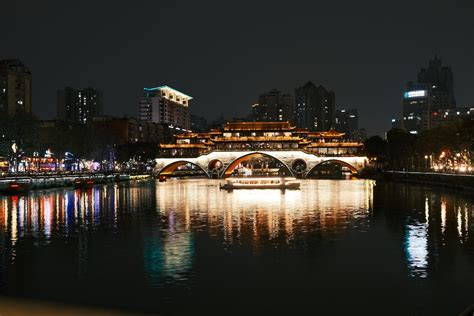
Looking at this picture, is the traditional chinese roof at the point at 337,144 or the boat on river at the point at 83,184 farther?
the traditional chinese roof at the point at 337,144

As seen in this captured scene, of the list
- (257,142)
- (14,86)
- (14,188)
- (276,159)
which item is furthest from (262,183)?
(14,86)

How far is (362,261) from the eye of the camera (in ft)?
74.8

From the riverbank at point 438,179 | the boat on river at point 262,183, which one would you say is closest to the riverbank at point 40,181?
the boat on river at point 262,183

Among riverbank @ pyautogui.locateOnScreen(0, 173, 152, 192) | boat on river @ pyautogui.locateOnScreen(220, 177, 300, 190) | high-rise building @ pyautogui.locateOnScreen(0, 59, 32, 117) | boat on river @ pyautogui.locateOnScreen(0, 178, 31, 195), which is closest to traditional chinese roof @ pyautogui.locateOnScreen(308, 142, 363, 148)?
riverbank @ pyautogui.locateOnScreen(0, 173, 152, 192)

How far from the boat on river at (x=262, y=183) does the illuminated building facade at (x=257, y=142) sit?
164ft

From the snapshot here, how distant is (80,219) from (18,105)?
112m

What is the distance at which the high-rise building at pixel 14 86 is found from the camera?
138 meters

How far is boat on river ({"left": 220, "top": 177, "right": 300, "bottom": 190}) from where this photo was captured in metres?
78.6

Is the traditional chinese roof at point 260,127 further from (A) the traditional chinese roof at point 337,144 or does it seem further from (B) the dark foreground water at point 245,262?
(B) the dark foreground water at point 245,262

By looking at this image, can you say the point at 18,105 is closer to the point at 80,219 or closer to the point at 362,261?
the point at 80,219

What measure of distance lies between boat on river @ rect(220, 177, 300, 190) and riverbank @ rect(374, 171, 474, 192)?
63.6ft

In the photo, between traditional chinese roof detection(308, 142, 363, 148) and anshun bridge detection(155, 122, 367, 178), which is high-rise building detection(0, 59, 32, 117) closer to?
anshun bridge detection(155, 122, 367, 178)

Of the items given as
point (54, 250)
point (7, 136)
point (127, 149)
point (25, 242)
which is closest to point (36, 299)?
point (54, 250)

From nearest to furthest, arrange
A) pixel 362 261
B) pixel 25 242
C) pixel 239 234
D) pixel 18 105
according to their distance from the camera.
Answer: pixel 362 261
pixel 25 242
pixel 239 234
pixel 18 105
